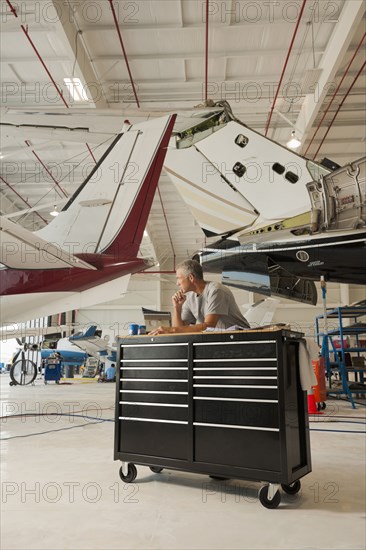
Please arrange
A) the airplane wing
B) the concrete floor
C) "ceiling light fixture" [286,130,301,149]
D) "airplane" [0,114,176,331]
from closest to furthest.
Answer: the concrete floor, the airplane wing, "airplane" [0,114,176,331], "ceiling light fixture" [286,130,301,149]

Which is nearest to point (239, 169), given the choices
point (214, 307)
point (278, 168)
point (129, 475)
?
point (278, 168)

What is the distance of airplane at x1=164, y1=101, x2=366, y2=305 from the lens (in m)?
6.24

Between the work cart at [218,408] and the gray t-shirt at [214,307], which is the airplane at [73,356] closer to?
the gray t-shirt at [214,307]

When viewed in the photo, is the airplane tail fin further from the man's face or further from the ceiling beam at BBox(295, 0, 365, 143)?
the ceiling beam at BBox(295, 0, 365, 143)

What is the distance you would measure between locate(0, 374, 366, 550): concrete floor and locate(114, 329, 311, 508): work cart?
176 mm

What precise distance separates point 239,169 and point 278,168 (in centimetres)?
75

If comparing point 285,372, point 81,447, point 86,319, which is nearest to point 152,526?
point 285,372

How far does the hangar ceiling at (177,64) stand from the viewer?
26.9 ft

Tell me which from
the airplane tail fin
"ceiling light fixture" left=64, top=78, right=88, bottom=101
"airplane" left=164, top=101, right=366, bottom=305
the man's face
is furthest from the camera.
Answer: "ceiling light fixture" left=64, top=78, right=88, bottom=101

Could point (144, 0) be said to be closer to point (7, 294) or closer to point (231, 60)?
point (231, 60)

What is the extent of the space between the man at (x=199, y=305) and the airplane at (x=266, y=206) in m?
3.03

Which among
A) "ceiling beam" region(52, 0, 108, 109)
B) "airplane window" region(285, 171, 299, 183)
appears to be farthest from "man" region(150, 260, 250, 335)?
"ceiling beam" region(52, 0, 108, 109)

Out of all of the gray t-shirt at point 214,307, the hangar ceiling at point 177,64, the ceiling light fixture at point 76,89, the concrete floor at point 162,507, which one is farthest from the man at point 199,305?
the ceiling light fixture at point 76,89

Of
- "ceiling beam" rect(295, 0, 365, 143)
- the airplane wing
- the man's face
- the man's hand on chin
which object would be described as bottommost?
the man's hand on chin
